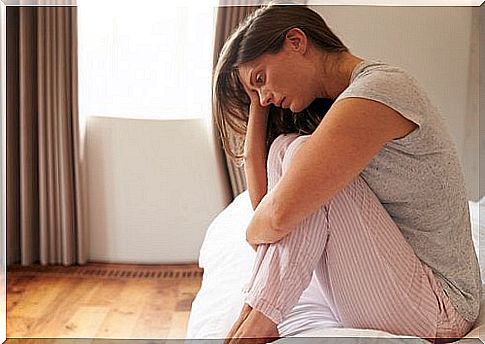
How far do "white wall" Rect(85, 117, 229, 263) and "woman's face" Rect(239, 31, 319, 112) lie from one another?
276 millimetres

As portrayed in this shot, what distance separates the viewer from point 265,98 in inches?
49.1

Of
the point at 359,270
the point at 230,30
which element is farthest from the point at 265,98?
the point at 359,270

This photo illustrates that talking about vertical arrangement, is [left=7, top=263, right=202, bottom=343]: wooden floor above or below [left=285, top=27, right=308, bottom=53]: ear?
below

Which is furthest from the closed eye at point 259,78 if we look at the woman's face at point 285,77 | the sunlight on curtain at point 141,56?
the sunlight on curtain at point 141,56

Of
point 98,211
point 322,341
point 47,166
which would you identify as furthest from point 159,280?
point 322,341

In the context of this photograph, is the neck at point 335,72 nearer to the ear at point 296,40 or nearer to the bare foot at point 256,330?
the ear at point 296,40

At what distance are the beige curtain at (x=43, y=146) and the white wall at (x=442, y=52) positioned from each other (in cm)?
Answer: 57

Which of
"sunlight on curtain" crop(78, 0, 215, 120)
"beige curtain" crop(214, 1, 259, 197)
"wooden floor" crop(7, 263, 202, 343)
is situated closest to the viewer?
"beige curtain" crop(214, 1, 259, 197)

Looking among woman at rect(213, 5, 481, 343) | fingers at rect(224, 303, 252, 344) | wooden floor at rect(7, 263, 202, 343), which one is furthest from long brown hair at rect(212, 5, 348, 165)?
wooden floor at rect(7, 263, 202, 343)

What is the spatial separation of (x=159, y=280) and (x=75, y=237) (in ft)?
0.62

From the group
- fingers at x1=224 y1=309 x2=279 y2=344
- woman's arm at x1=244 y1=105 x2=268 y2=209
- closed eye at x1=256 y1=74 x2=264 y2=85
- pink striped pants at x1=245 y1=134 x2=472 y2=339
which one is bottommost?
fingers at x1=224 y1=309 x2=279 y2=344

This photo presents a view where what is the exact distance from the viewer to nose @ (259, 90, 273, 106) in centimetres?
124

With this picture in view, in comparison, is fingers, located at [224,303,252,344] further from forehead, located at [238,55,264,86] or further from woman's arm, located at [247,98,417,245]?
forehead, located at [238,55,264,86]

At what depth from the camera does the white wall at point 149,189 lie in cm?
151
